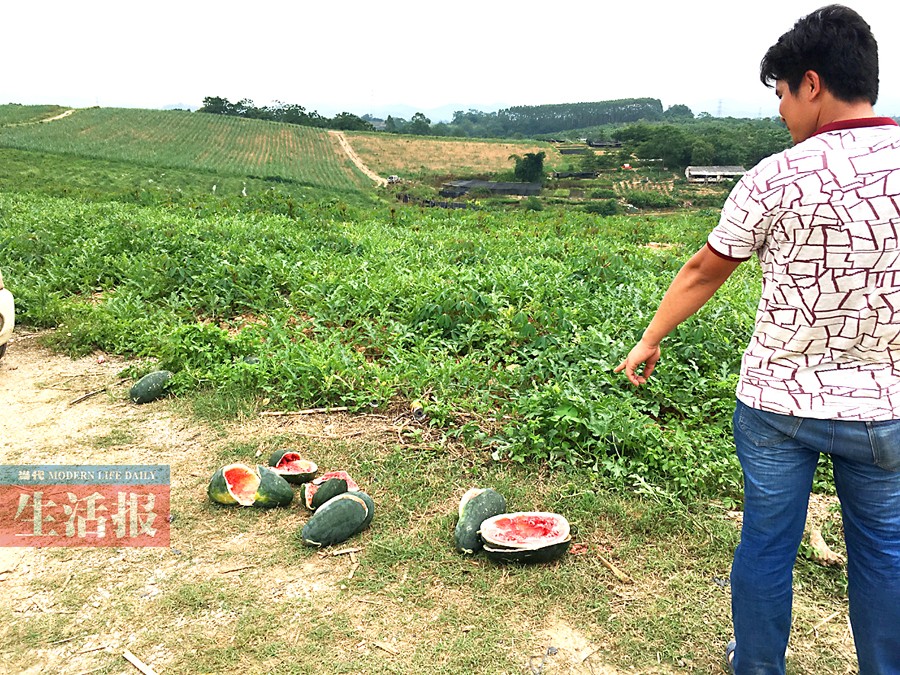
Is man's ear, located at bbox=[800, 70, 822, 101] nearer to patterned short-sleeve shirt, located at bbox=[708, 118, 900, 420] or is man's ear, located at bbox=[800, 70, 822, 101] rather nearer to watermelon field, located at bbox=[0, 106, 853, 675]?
patterned short-sleeve shirt, located at bbox=[708, 118, 900, 420]

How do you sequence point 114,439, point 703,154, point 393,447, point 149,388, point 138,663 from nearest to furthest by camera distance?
point 138,663 → point 393,447 → point 114,439 → point 149,388 → point 703,154

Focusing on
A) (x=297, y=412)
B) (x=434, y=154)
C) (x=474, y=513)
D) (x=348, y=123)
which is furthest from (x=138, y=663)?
(x=348, y=123)

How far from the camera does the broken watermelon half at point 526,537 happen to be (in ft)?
9.41

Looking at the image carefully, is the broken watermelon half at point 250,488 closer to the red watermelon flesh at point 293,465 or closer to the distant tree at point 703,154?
the red watermelon flesh at point 293,465

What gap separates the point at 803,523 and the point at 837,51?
1.33 metres

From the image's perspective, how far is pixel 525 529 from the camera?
3.06 m

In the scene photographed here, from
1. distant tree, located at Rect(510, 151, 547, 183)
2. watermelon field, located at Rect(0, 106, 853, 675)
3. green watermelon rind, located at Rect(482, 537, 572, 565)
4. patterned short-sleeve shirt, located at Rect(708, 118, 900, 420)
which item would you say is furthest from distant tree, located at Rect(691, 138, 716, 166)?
patterned short-sleeve shirt, located at Rect(708, 118, 900, 420)

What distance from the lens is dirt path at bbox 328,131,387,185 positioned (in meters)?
58.2

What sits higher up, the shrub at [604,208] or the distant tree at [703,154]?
the distant tree at [703,154]

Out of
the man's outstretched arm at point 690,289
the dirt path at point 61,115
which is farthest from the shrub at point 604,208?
the dirt path at point 61,115

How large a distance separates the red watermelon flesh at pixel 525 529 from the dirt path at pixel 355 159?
180 feet

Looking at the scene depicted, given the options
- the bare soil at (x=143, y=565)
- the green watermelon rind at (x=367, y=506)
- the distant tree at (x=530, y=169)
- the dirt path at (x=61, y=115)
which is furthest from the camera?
the distant tree at (x=530, y=169)

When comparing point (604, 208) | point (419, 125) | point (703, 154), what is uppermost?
point (419, 125)

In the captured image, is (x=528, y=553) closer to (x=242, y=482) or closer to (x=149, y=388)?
(x=242, y=482)
